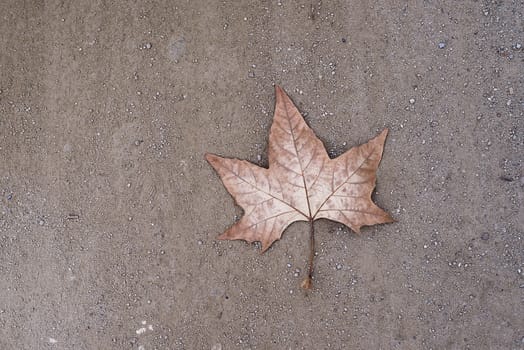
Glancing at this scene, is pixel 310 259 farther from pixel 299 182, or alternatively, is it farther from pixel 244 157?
pixel 244 157

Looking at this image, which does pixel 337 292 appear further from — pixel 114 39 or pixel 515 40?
pixel 114 39

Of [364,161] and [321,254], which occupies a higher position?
[364,161]

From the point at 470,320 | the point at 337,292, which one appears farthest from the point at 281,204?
the point at 470,320

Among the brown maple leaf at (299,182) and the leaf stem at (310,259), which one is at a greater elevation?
the brown maple leaf at (299,182)

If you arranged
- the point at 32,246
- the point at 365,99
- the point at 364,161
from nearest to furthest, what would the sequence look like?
the point at 364,161
the point at 365,99
the point at 32,246
